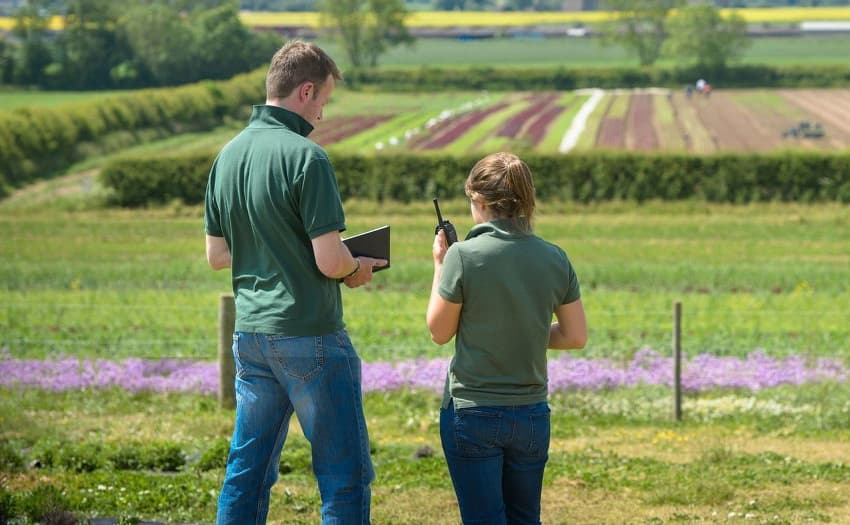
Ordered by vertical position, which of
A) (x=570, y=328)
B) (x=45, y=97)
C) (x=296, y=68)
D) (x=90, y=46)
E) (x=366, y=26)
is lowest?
(x=45, y=97)

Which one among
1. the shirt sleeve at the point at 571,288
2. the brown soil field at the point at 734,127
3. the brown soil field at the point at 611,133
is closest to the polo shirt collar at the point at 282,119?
the shirt sleeve at the point at 571,288

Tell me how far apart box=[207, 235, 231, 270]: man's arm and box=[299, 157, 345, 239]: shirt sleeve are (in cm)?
59

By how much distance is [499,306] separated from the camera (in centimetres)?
469

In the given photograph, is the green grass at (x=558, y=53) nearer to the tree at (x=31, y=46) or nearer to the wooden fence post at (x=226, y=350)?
the tree at (x=31, y=46)

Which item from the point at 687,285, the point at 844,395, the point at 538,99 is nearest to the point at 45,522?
the point at 844,395

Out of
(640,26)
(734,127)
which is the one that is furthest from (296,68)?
(640,26)

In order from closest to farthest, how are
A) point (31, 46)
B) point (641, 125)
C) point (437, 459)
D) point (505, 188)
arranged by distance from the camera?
1. point (505, 188)
2. point (437, 459)
3. point (641, 125)
4. point (31, 46)

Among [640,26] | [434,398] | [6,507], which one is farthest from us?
[640,26]

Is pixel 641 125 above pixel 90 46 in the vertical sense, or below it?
below

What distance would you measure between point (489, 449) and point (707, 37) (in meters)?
104

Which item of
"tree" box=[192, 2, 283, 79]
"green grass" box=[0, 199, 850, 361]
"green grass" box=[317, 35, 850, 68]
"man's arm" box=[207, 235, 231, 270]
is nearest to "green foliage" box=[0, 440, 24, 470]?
"man's arm" box=[207, 235, 231, 270]

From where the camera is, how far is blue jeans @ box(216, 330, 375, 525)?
189 inches

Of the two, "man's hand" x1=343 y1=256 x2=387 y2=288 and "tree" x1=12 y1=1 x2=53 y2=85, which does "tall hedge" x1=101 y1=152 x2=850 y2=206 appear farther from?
"man's hand" x1=343 y1=256 x2=387 y2=288

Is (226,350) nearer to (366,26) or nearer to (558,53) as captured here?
(366,26)
